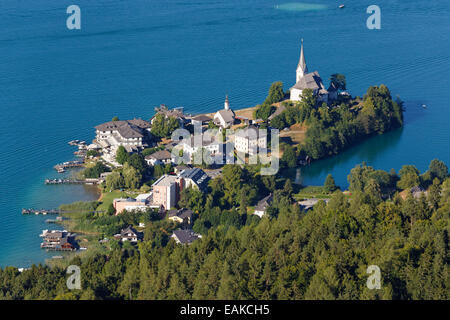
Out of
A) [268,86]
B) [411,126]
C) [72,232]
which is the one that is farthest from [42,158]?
[411,126]

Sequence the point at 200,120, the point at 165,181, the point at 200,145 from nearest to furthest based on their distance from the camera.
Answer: the point at 165,181 → the point at 200,145 → the point at 200,120

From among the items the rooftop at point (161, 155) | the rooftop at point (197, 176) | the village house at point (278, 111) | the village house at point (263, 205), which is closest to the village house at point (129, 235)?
the rooftop at point (197, 176)

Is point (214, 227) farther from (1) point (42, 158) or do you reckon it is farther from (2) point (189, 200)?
(1) point (42, 158)

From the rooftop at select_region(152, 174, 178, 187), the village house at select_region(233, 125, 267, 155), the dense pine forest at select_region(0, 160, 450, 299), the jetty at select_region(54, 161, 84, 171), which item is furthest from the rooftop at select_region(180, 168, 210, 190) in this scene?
the jetty at select_region(54, 161, 84, 171)

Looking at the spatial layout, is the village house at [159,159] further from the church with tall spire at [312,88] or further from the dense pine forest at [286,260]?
the church with tall spire at [312,88]

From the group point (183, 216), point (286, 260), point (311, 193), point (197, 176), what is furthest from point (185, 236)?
point (311, 193)

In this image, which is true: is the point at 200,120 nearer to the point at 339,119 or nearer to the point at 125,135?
the point at 125,135
